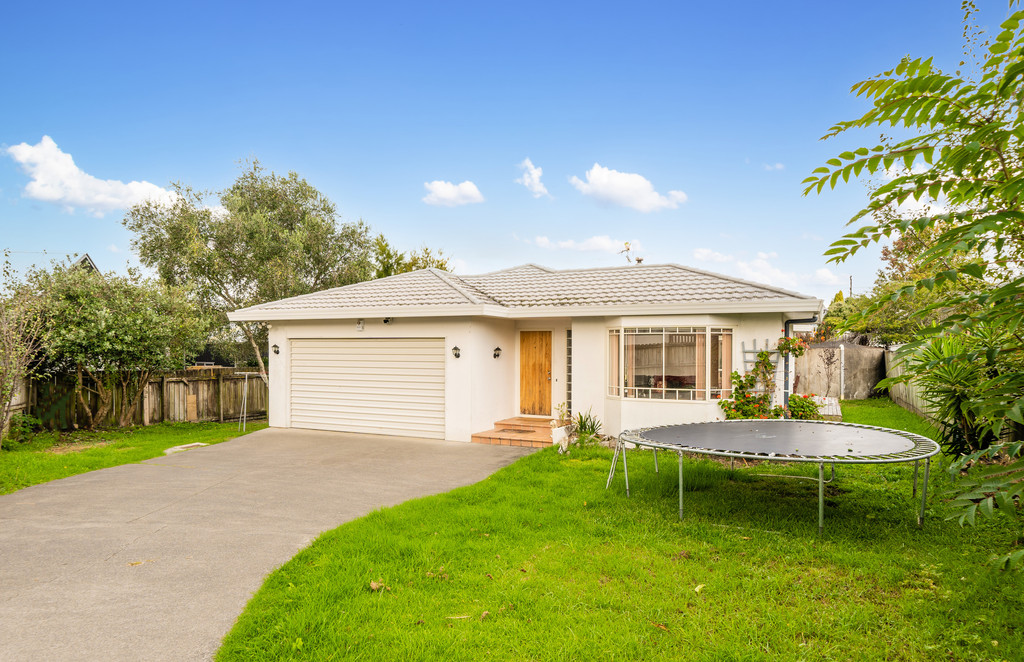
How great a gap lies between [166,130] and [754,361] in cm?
1726

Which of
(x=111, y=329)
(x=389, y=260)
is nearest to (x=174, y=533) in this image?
(x=111, y=329)

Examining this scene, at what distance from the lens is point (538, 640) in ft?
11.8

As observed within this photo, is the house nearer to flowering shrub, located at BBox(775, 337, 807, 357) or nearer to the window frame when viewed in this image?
the window frame

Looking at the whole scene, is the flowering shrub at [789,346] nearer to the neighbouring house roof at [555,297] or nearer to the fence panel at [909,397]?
the neighbouring house roof at [555,297]

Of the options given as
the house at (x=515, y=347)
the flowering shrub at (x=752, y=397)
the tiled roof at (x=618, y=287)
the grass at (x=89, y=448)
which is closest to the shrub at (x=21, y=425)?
the grass at (x=89, y=448)

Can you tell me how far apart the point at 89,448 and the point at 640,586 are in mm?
11614

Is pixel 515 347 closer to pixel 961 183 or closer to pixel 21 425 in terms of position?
pixel 21 425

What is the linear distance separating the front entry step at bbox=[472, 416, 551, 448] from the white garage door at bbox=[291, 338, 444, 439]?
111cm

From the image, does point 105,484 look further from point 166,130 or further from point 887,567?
point 166,130

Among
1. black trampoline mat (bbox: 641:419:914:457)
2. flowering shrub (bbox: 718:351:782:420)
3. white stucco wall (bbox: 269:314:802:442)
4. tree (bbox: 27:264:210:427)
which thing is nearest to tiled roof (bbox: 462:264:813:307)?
white stucco wall (bbox: 269:314:802:442)

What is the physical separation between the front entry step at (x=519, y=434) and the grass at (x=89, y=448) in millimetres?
5772

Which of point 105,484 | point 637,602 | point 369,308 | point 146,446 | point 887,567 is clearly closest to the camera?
point 637,602

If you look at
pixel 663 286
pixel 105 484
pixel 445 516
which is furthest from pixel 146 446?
pixel 663 286

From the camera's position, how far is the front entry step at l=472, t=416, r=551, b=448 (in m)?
10.9
